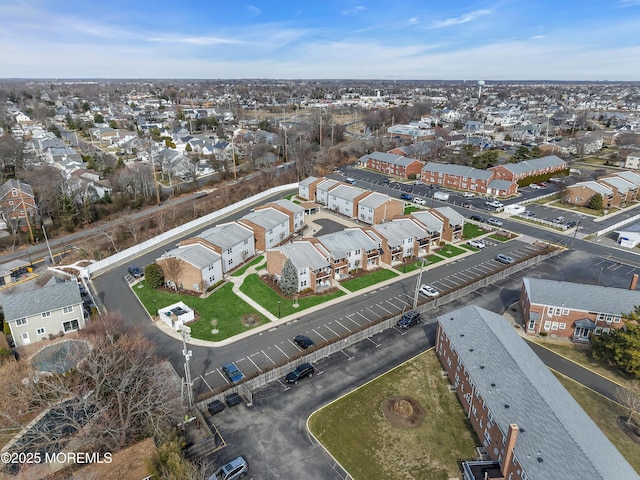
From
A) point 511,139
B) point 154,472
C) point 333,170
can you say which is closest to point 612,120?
point 511,139

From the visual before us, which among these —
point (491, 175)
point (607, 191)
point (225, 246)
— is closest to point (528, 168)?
point (491, 175)

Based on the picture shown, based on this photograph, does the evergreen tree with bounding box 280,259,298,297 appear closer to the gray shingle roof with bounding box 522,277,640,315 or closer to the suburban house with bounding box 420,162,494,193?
the gray shingle roof with bounding box 522,277,640,315

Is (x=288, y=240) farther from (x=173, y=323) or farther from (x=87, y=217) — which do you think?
(x=87, y=217)

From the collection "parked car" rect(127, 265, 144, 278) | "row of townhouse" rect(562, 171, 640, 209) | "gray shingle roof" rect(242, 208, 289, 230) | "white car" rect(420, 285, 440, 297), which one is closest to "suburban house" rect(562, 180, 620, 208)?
"row of townhouse" rect(562, 171, 640, 209)

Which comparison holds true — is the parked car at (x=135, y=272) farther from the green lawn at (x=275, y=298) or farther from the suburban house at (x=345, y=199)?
the suburban house at (x=345, y=199)

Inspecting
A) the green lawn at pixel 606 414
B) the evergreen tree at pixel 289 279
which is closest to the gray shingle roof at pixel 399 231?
the evergreen tree at pixel 289 279
